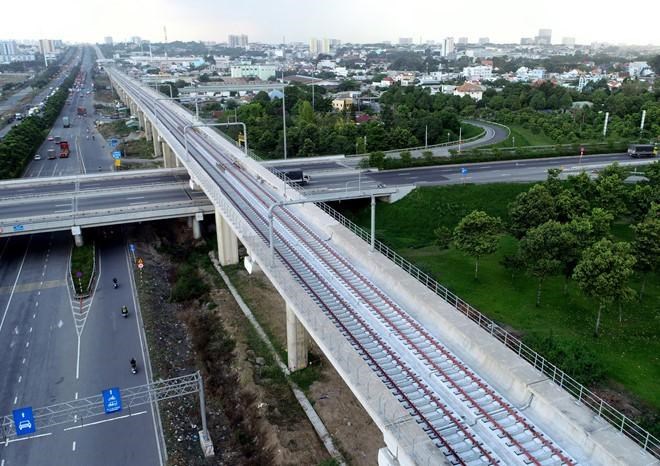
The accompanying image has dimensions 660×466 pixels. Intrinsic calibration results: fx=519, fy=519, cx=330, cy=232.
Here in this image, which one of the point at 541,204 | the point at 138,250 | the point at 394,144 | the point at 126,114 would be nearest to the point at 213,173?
the point at 138,250

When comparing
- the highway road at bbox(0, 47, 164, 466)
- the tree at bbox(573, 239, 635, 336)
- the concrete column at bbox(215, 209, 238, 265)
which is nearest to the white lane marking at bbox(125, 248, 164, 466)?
the highway road at bbox(0, 47, 164, 466)

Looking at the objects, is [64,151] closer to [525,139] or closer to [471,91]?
[525,139]

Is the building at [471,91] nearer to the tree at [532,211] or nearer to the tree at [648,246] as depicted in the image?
the tree at [532,211]

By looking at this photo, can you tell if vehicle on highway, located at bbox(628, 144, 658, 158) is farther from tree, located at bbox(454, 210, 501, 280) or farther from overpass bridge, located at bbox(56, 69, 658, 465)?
overpass bridge, located at bbox(56, 69, 658, 465)

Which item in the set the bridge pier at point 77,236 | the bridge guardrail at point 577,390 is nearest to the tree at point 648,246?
the bridge guardrail at point 577,390

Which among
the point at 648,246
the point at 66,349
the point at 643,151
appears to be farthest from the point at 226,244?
the point at 643,151

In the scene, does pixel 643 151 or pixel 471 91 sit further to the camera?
pixel 471 91
